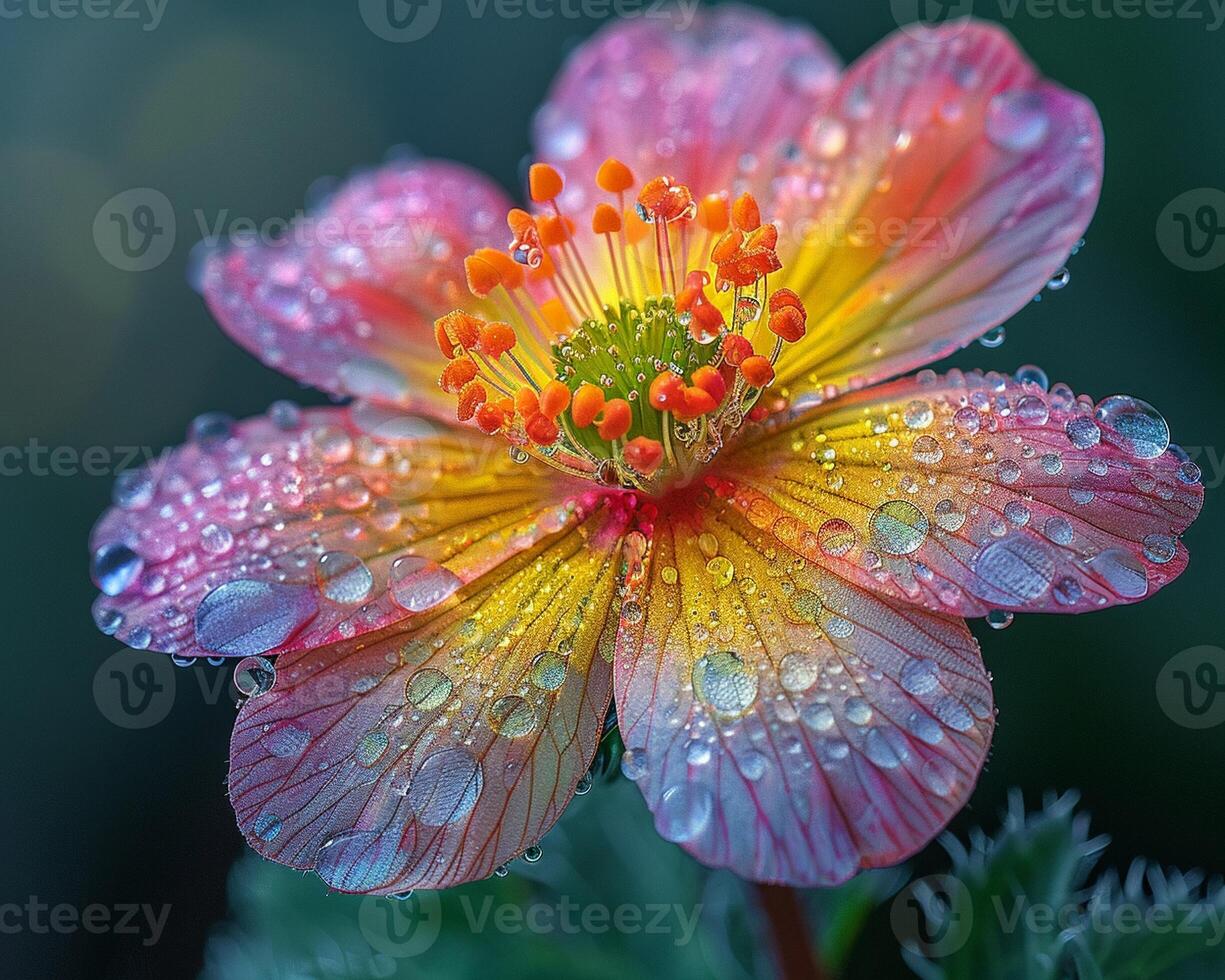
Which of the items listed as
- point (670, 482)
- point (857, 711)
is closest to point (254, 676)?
point (670, 482)

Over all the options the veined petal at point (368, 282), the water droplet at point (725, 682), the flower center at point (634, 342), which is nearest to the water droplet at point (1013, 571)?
the water droplet at point (725, 682)

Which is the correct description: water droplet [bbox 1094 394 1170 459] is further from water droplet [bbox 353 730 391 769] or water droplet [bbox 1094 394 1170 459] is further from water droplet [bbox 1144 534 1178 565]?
water droplet [bbox 353 730 391 769]

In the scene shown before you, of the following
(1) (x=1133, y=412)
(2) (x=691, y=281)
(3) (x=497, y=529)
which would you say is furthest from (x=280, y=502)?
(1) (x=1133, y=412)

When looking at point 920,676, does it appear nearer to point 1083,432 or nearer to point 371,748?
point 1083,432

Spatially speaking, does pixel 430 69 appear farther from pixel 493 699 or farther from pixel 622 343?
pixel 493 699

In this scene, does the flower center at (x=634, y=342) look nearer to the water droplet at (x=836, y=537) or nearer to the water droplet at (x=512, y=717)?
the water droplet at (x=836, y=537)

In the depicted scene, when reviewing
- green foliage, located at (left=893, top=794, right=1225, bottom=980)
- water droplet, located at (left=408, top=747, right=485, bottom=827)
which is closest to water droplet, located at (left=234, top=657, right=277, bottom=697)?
water droplet, located at (left=408, top=747, right=485, bottom=827)
